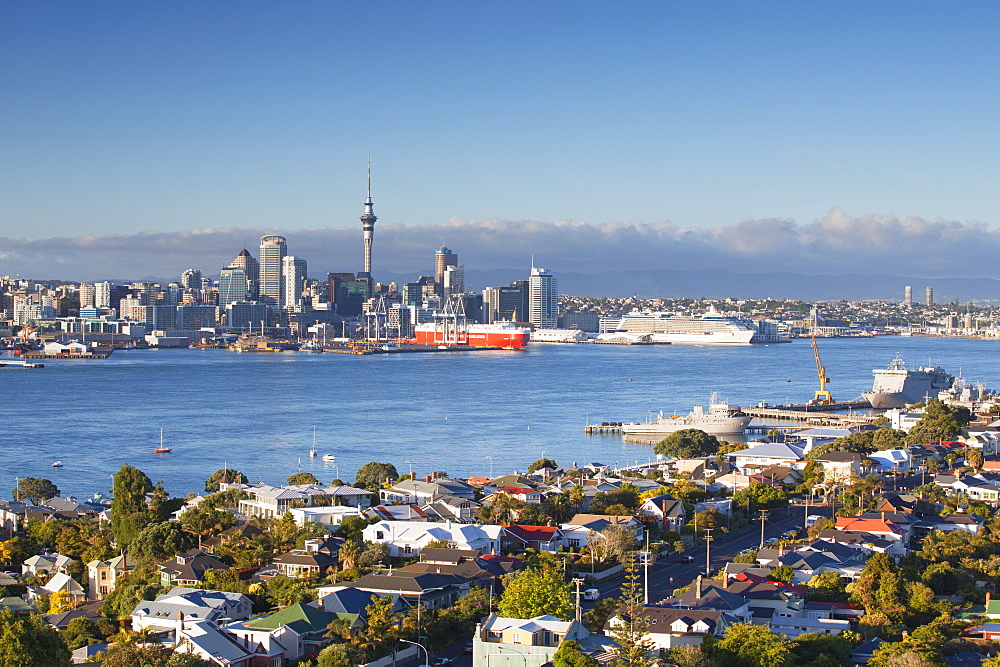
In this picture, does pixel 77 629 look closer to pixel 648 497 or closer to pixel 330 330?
pixel 648 497

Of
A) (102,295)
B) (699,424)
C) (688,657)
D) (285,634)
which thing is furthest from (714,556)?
(102,295)

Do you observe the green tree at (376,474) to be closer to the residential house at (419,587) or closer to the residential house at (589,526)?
the residential house at (589,526)

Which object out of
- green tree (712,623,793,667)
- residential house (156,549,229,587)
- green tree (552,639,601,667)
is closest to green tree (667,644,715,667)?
green tree (712,623,793,667)

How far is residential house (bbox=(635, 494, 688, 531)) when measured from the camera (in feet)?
31.5

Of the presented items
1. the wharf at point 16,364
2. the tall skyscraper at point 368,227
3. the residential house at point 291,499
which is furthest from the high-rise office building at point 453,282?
the residential house at point 291,499

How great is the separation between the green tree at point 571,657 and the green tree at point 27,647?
216 centimetres

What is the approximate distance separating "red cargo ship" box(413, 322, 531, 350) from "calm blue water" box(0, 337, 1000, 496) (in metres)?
11.8

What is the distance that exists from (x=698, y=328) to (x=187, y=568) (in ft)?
186

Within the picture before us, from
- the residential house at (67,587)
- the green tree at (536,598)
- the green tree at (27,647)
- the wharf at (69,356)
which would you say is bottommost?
the wharf at (69,356)

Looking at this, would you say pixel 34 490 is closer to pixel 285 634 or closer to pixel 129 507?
pixel 129 507

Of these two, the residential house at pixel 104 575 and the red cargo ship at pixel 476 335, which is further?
the red cargo ship at pixel 476 335

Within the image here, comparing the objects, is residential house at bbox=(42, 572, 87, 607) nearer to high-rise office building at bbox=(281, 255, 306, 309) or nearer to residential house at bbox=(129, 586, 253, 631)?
residential house at bbox=(129, 586, 253, 631)

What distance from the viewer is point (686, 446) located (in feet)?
51.0

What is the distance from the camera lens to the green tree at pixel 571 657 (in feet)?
18.2
